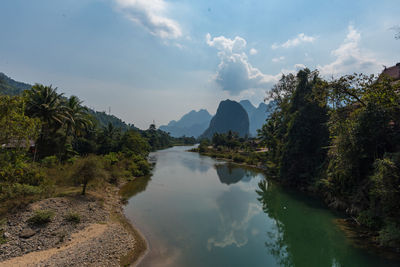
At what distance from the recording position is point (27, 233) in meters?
9.07

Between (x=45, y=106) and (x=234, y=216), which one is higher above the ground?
(x=45, y=106)

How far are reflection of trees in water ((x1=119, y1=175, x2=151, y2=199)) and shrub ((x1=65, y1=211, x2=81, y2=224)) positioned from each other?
7802 mm

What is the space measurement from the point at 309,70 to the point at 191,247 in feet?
81.4

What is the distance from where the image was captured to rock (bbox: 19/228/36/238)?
8941 millimetres

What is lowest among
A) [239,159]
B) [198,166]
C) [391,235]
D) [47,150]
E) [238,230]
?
[238,230]

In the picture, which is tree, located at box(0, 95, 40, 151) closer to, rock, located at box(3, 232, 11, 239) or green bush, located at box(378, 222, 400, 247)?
rock, located at box(3, 232, 11, 239)

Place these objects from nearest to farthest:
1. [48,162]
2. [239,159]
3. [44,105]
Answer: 1. [44,105]
2. [48,162]
3. [239,159]

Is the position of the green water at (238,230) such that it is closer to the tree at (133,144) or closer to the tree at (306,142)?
the tree at (306,142)

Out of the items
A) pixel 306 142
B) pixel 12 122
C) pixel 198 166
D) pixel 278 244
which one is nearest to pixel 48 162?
pixel 12 122

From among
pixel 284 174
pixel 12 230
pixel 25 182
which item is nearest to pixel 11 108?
pixel 12 230

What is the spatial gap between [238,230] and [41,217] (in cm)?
1142

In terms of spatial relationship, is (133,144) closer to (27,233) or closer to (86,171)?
(86,171)

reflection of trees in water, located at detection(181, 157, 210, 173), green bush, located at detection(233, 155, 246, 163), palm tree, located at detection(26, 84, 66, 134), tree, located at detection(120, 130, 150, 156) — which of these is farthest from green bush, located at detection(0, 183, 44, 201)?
green bush, located at detection(233, 155, 246, 163)

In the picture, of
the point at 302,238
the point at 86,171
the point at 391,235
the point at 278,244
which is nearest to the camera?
the point at 391,235
